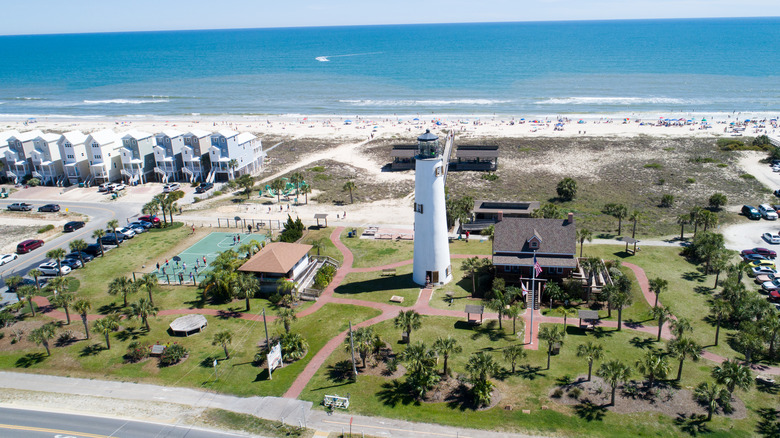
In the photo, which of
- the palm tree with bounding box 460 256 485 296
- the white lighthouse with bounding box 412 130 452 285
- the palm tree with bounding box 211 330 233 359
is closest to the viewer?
the palm tree with bounding box 211 330 233 359

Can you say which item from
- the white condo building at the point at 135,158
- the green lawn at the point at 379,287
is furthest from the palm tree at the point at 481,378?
the white condo building at the point at 135,158

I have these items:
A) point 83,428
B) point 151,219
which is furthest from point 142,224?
point 83,428

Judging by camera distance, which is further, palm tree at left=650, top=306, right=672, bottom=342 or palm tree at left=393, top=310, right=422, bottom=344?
palm tree at left=650, top=306, right=672, bottom=342

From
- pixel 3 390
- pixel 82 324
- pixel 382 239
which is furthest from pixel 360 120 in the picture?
pixel 3 390

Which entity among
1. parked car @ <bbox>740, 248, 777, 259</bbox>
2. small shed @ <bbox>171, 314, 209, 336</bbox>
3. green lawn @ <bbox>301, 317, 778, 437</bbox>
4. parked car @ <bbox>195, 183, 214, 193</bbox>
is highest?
parked car @ <bbox>195, 183, 214, 193</bbox>

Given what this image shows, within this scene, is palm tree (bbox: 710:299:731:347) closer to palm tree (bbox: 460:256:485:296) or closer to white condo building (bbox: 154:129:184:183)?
palm tree (bbox: 460:256:485:296)

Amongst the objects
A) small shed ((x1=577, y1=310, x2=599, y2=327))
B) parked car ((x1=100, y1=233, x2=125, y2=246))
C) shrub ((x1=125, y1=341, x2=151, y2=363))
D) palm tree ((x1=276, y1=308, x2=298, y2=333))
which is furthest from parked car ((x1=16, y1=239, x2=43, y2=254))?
small shed ((x1=577, y1=310, x2=599, y2=327))
